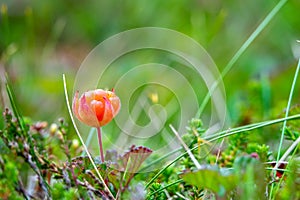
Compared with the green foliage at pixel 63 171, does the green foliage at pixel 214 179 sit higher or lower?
lower

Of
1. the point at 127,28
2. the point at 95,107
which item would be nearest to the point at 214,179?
the point at 95,107

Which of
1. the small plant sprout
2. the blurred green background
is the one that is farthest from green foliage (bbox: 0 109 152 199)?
the blurred green background

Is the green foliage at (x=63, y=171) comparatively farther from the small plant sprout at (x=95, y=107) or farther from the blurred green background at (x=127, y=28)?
the blurred green background at (x=127, y=28)

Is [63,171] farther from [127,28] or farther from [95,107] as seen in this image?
→ [127,28]

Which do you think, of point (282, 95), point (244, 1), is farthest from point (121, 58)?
point (282, 95)

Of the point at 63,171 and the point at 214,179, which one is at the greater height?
the point at 63,171

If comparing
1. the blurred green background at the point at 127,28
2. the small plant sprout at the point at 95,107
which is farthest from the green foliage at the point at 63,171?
the blurred green background at the point at 127,28

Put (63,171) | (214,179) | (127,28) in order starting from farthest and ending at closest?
(127,28) < (63,171) < (214,179)
